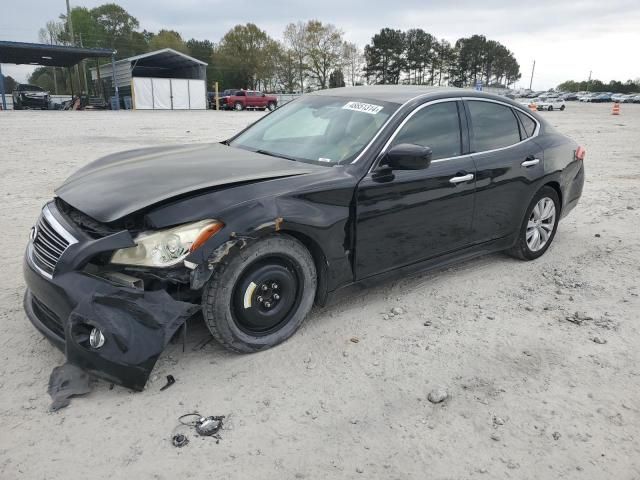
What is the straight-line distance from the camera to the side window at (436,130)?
12.6 ft

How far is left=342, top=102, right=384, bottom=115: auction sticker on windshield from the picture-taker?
389 centimetres

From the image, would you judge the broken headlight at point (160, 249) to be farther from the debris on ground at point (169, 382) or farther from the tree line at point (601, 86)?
the tree line at point (601, 86)

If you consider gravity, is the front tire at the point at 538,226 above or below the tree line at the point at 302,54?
below

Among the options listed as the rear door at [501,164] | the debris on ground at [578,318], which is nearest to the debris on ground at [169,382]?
the rear door at [501,164]

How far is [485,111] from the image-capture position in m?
4.48

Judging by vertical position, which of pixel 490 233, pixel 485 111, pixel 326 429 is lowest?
pixel 326 429

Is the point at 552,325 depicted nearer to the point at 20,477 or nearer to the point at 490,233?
the point at 490,233

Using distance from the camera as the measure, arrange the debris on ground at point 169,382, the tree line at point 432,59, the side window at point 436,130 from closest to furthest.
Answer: the debris on ground at point 169,382 < the side window at point 436,130 < the tree line at point 432,59

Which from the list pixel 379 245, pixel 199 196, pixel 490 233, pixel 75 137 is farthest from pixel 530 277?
pixel 75 137

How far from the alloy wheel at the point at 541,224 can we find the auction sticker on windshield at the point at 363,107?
6.62 feet

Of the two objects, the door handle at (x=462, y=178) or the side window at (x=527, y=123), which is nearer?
the door handle at (x=462, y=178)

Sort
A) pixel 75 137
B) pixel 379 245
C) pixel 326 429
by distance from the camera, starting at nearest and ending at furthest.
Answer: pixel 326 429 < pixel 379 245 < pixel 75 137

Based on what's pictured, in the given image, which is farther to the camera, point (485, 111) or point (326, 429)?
point (485, 111)

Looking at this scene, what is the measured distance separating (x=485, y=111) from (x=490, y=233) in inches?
41.9
